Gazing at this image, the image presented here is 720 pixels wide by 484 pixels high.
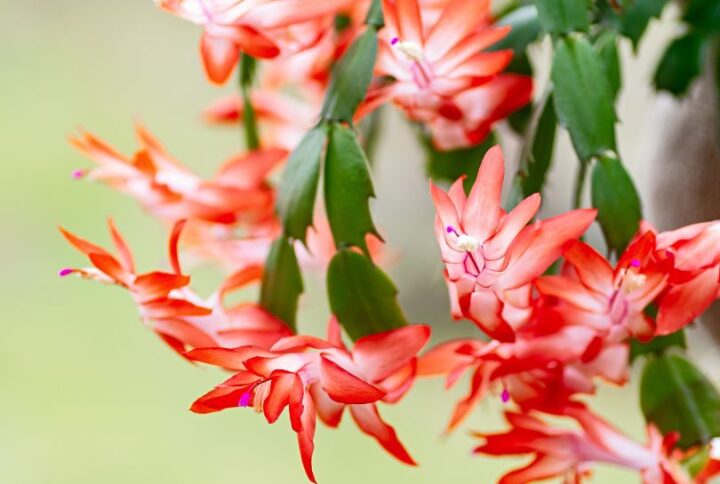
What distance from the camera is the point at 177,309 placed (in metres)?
0.53

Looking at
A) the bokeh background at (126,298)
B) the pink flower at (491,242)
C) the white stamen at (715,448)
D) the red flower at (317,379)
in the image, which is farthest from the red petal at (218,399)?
the bokeh background at (126,298)

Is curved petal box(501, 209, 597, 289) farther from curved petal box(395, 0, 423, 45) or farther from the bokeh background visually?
the bokeh background

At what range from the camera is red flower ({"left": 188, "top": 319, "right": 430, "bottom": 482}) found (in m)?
0.46

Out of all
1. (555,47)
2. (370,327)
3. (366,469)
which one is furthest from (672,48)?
(366,469)

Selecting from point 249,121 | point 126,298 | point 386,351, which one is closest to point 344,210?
point 386,351

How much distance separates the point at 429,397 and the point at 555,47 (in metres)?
1.86

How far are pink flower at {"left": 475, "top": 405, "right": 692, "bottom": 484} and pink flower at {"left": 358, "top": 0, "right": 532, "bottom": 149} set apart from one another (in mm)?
165

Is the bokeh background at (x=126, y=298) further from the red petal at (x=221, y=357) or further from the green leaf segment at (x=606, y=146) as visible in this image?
the red petal at (x=221, y=357)

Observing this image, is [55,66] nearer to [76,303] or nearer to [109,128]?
[109,128]

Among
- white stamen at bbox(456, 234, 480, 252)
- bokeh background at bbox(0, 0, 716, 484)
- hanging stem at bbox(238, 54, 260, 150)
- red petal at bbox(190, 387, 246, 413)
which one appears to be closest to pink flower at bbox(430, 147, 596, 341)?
white stamen at bbox(456, 234, 480, 252)

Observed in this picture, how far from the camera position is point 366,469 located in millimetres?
2061

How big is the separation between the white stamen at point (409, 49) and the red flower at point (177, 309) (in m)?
0.14

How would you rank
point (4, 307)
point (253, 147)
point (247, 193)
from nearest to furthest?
point (247, 193)
point (253, 147)
point (4, 307)

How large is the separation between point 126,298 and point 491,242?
198 cm
